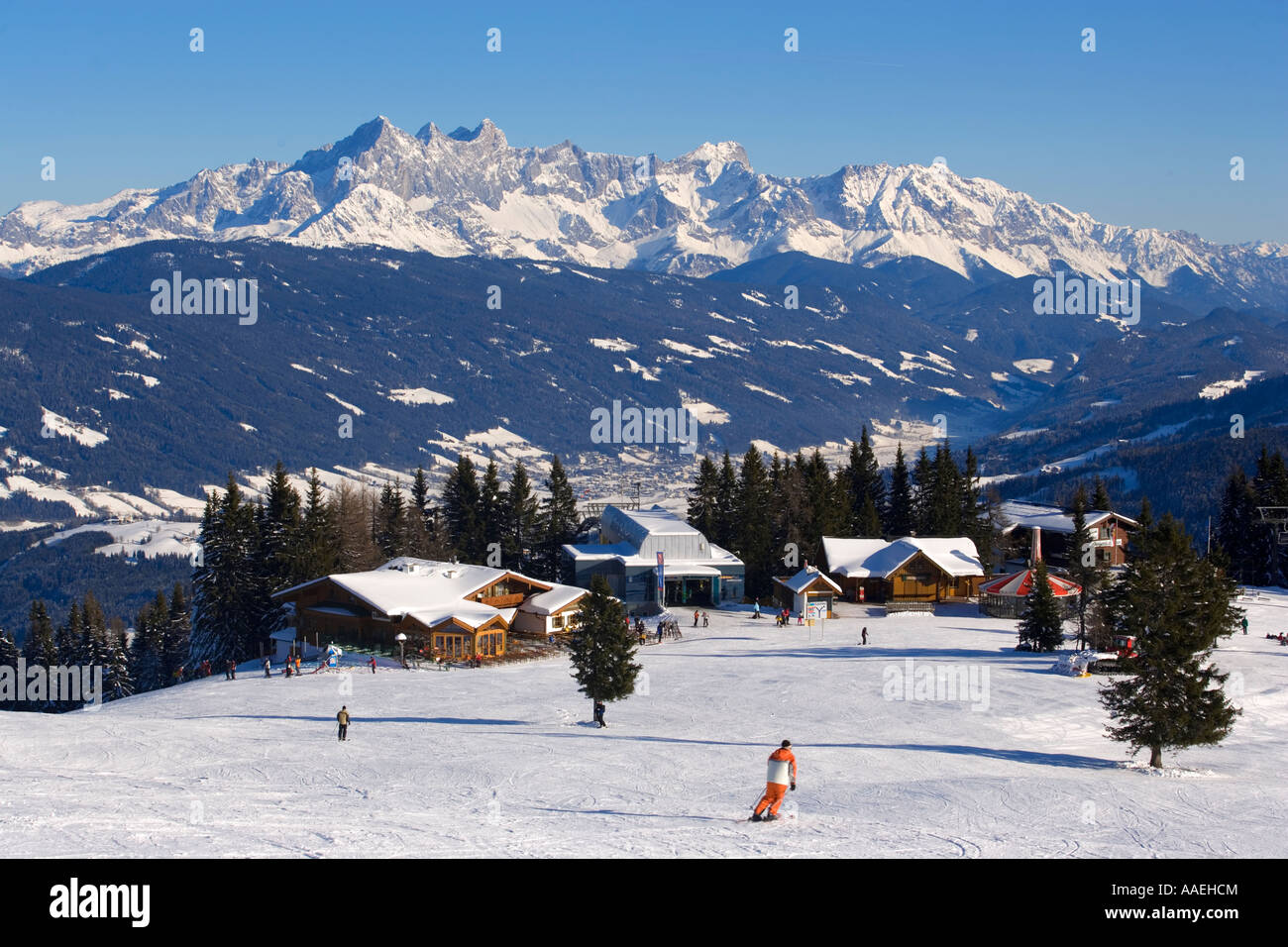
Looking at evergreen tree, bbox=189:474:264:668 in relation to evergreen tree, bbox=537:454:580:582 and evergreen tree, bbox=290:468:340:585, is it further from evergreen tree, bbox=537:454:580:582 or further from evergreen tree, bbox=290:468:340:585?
evergreen tree, bbox=537:454:580:582

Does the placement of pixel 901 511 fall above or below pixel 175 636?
above

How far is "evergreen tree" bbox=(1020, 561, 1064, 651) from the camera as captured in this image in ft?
174

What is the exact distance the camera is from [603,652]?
37.4 metres

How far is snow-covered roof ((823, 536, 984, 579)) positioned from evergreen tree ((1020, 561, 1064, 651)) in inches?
840

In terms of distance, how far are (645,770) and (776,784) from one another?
7.38 metres

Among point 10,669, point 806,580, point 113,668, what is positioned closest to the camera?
point 806,580

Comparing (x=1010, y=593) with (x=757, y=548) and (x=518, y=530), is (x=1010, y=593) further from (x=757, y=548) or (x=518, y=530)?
(x=518, y=530)

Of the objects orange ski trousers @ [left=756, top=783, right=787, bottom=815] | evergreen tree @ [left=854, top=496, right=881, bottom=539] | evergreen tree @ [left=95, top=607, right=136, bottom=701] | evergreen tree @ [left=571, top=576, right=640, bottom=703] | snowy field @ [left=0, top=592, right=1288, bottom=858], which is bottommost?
evergreen tree @ [left=95, top=607, right=136, bottom=701]

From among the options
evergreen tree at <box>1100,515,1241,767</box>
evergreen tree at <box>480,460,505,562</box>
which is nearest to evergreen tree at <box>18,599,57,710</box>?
evergreen tree at <box>480,460,505,562</box>

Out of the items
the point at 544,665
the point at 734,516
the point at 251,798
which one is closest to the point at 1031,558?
the point at 734,516

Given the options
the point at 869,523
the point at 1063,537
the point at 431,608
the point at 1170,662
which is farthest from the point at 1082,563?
the point at 1170,662
